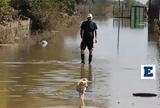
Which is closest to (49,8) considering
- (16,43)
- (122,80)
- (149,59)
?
(16,43)

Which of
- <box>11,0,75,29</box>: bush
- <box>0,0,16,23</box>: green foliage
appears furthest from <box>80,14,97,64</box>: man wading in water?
<box>11,0,75,29</box>: bush

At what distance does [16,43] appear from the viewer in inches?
1101

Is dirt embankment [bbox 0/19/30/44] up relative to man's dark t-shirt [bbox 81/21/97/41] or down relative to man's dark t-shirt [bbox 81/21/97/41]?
down

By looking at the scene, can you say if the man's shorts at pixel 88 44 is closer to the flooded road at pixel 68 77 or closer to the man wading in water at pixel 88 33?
the man wading in water at pixel 88 33

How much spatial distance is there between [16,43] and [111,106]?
52.8ft

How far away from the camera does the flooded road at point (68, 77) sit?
Answer: 42.6 ft

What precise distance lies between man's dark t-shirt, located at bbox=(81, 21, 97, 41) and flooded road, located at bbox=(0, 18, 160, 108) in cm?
96

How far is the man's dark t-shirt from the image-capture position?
68.8 feet

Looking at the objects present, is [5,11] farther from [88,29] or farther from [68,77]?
[68,77]

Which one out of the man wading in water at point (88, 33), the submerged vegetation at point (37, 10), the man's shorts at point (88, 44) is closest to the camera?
the man wading in water at point (88, 33)

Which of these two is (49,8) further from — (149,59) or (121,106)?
(121,106)

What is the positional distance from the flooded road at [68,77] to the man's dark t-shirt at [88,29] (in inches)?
38.0

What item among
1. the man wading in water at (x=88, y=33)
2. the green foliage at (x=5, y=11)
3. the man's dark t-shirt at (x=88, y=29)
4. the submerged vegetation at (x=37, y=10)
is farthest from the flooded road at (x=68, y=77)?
the submerged vegetation at (x=37, y=10)

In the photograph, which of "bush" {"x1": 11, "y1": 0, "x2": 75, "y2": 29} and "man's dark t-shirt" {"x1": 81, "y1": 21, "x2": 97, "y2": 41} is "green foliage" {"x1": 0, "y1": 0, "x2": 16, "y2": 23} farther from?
"man's dark t-shirt" {"x1": 81, "y1": 21, "x2": 97, "y2": 41}
